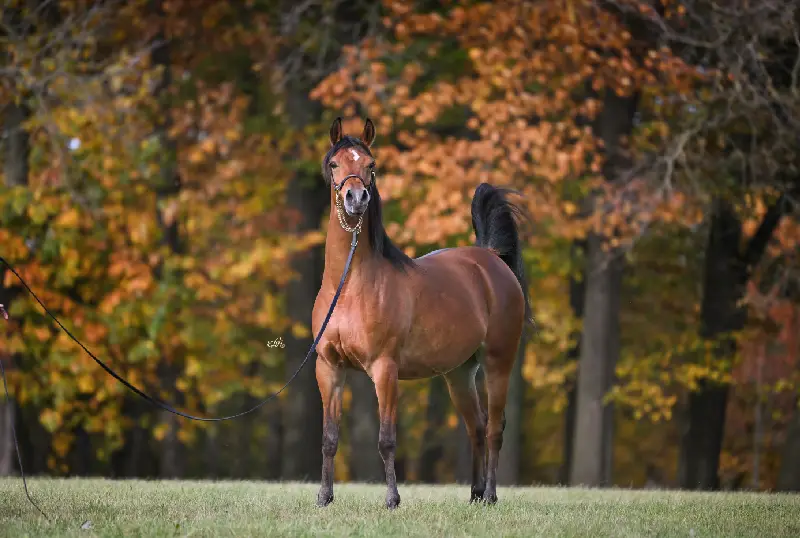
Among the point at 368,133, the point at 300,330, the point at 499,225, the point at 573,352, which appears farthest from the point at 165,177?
the point at 368,133

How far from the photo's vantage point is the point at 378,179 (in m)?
18.2

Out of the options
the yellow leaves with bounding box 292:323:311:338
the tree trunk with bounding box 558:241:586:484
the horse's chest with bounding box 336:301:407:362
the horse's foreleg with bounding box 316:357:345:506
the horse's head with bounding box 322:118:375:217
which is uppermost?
the horse's head with bounding box 322:118:375:217

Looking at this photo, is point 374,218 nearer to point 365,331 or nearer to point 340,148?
point 340,148

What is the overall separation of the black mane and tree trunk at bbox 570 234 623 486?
9211 millimetres

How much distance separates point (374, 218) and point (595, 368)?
388 inches

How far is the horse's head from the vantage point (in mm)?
8234

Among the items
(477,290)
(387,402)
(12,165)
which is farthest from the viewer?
(12,165)

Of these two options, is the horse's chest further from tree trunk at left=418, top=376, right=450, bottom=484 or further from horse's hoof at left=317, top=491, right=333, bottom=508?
tree trunk at left=418, top=376, right=450, bottom=484

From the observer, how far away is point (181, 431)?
21.3 m

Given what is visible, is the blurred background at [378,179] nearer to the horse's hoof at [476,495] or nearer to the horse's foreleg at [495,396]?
the horse's foreleg at [495,396]

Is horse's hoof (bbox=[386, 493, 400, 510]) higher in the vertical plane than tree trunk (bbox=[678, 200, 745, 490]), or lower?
higher

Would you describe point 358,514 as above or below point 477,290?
below

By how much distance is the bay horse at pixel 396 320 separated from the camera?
8.57 metres

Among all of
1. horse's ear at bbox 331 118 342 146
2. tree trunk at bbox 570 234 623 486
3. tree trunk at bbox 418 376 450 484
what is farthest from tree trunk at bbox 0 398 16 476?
horse's ear at bbox 331 118 342 146
